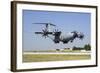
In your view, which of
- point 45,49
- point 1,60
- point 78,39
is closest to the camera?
point 1,60

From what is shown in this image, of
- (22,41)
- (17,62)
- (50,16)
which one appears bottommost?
(17,62)

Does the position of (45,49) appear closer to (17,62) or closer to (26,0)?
(17,62)

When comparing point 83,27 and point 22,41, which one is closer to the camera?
point 22,41

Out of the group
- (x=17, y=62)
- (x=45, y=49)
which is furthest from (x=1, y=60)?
(x=45, y=49)

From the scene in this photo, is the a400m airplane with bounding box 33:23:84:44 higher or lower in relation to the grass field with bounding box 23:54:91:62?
higher

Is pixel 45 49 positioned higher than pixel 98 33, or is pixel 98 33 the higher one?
pixel 98 33

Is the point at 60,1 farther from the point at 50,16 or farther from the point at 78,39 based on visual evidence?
the point at 78,39

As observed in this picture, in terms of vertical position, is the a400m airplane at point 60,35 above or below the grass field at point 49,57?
above

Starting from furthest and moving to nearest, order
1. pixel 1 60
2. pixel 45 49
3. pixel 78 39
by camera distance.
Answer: pixel 78 39 → pixel 45 49 → pixel 1 60

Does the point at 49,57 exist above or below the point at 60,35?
below
